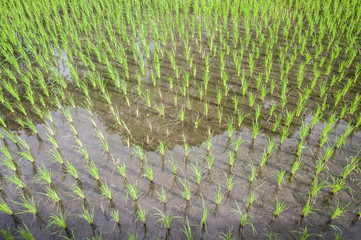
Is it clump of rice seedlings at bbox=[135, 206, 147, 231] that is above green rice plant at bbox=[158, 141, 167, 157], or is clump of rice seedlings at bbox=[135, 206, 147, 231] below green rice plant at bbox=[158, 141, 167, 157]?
below

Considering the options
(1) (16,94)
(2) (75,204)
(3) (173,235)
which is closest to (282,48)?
(3) (173,235)

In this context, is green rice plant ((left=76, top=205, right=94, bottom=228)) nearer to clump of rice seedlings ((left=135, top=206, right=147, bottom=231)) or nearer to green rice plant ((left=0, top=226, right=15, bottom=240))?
clump of rice seedlings ((left=135, top=206, right=147, bottom=231))

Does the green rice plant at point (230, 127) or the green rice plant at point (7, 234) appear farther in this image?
the green rice plant at point (230, 127)

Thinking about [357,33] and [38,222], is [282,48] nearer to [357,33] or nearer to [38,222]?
[357,33]

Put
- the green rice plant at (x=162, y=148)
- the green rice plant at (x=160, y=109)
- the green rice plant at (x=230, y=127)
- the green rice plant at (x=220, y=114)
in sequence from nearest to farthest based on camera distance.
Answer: the green rice plant at (x=162, y=148)
the green rice plant at (x=230, y=127)
the green rice plant at (x=220, y=114)
the green rice plant at (x=160, y=109)

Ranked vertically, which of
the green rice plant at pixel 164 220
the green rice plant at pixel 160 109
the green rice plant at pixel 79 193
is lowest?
the green rice plant at pixel 164 220

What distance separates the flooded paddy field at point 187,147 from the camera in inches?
86.6

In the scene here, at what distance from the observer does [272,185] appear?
95.7 inches

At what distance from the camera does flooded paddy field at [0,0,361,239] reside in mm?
2199

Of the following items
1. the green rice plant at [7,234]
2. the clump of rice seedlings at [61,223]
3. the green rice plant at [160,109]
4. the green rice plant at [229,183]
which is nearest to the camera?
the green rice plant at [7,234]

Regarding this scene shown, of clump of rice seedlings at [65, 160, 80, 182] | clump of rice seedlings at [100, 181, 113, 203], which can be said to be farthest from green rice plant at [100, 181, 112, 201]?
clump of rice seedlings at [65, 160, 80, 182]

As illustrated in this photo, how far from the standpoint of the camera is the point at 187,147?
2.87 meters

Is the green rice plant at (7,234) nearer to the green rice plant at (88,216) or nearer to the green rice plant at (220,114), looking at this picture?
the green rice plant at (88,216)

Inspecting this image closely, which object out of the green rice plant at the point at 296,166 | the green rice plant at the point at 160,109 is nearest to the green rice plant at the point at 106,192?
the green rice plant at the point at 160,109
